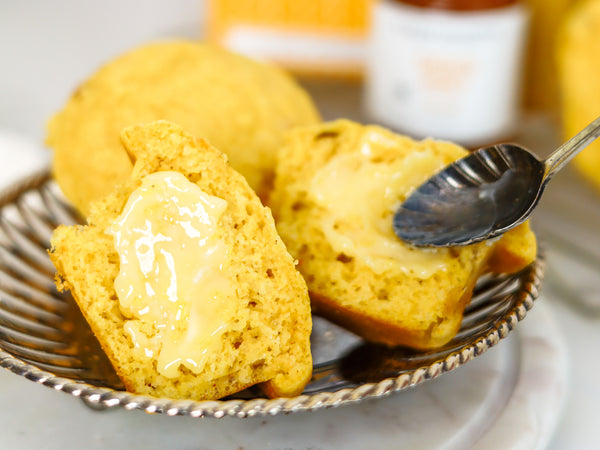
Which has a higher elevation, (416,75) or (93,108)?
(93,108)

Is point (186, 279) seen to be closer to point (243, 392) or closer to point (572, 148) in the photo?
point (243, 392)

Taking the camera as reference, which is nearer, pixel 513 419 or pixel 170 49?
pixel 513 419

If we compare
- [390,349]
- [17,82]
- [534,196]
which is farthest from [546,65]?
[17,82]

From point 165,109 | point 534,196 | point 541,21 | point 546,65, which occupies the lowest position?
point 546,65

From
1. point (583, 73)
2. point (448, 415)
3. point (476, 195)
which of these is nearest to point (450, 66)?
point (583, 73)

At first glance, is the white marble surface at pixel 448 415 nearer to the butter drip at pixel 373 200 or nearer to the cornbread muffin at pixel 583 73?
the butter drip at pixel 373 200

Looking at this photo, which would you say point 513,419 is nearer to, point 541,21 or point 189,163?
Answer: point 189,163

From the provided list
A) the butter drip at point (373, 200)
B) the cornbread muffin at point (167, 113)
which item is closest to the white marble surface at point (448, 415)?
the butter drip at point (373, 200)

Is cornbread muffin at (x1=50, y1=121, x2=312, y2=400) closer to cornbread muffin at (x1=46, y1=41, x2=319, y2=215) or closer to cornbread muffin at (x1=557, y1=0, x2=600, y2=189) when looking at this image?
cornbread muffin at (x1=46, y1=41, x2=319, y2=215)
